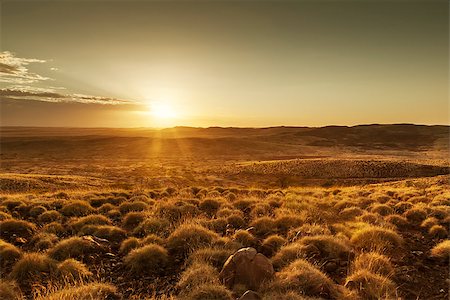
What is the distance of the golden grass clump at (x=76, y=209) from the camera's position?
13.1m

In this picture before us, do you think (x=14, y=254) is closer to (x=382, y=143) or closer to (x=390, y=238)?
(x=390, y=238)

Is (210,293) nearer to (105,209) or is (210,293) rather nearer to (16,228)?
(16,228)

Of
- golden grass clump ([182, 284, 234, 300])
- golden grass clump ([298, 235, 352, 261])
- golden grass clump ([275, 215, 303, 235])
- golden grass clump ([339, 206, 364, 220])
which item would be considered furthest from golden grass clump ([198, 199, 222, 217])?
golden grass clump ([182, 284, 234, 300])

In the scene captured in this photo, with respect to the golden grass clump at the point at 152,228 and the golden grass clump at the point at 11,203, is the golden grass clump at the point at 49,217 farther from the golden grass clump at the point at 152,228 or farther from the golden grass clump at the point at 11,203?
the golden grass clump at the point at 152,228

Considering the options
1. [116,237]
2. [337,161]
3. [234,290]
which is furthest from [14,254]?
[337,161]

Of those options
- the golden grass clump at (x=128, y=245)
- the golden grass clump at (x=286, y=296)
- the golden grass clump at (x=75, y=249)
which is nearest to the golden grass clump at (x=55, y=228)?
the golden grass clump at (x=75, y=249)

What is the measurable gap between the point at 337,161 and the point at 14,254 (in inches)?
1987

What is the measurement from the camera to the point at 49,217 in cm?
1224

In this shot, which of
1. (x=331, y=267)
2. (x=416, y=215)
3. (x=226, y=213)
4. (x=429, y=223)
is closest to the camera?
(x=331, y=267)

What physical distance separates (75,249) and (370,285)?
7.16 meters

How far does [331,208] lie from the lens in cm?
1503

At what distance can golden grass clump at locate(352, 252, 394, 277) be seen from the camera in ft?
23.5

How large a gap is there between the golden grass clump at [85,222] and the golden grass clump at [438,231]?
10874mm

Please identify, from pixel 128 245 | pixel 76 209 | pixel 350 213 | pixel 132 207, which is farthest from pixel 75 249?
pixel 350 213
